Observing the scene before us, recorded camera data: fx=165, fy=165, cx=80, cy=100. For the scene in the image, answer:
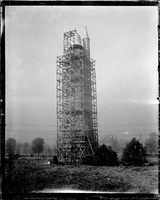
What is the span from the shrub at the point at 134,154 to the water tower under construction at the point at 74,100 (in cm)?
504

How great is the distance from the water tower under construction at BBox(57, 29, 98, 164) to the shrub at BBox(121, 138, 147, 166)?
504 centimetres

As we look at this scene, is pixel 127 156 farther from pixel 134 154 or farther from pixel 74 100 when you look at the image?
pixel 74 100

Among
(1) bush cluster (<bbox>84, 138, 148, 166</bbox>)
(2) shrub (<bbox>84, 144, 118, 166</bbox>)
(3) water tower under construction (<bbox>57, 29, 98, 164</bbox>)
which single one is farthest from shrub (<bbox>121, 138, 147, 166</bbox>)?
(3) water tower under construction (<bbox>57, 29, 98, 164</bbox>)

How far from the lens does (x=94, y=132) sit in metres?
17.9

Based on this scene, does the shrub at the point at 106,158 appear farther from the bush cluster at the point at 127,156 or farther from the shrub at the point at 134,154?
the shrub at the point at 134,154

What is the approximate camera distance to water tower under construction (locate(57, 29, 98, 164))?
15969 mm

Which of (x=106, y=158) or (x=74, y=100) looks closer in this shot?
(x=106, y=158)

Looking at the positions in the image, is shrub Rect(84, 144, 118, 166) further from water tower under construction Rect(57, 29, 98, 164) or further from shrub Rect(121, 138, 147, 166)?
water tower under construction Rect(57, 29, 98, 164)

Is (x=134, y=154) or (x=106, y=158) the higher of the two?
(x=134, y=154)

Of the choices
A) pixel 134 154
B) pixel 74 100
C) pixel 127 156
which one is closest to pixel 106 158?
pixel 127 156

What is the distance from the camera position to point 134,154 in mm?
10766

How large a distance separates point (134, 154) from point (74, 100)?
779 cm

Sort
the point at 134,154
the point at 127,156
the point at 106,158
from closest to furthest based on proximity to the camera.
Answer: the point at 134,154
the point at 127,156
the point at 106,158

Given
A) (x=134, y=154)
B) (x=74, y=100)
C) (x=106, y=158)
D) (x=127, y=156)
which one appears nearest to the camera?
(x=134, y=154)
